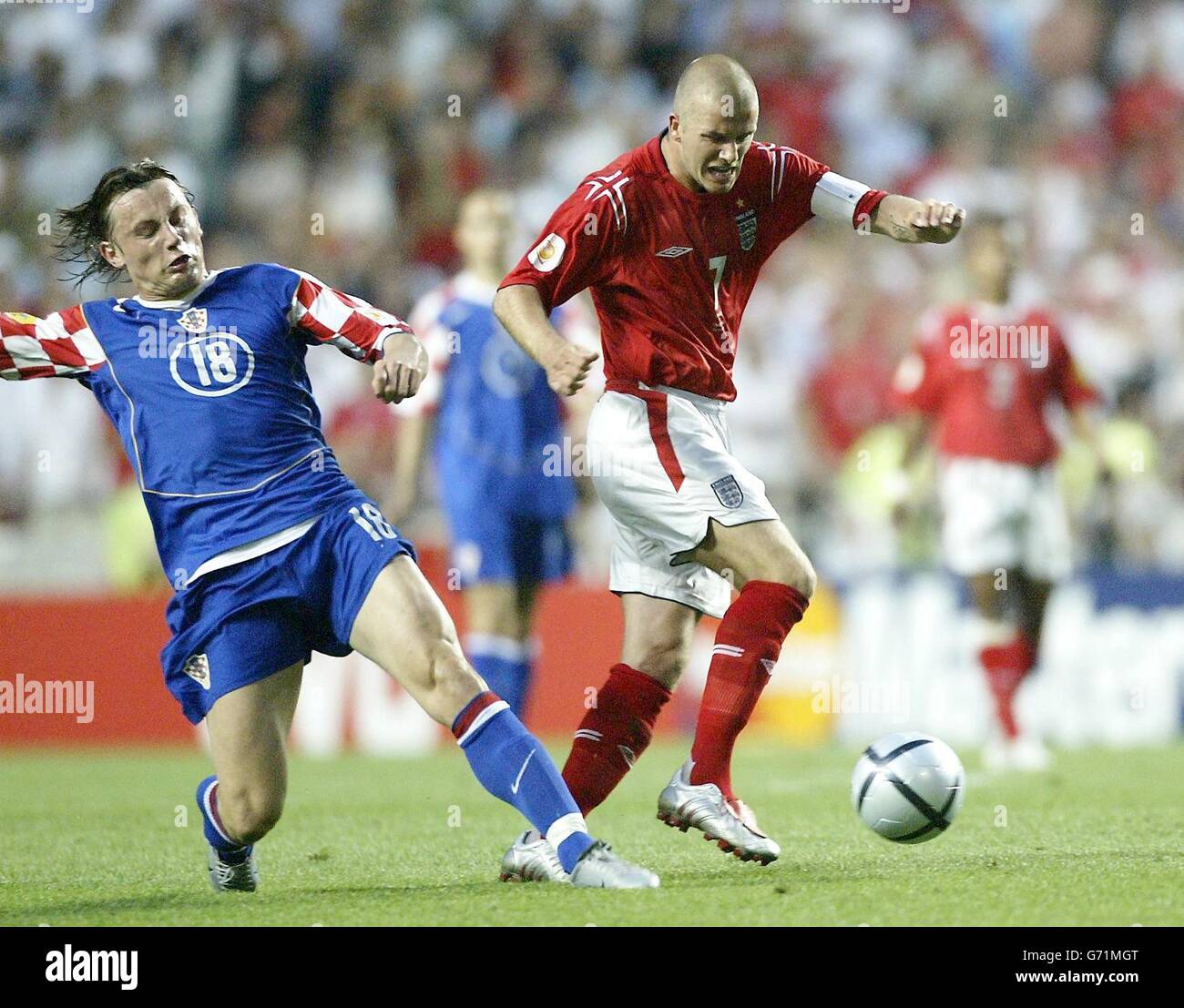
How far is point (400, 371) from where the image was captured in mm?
4242

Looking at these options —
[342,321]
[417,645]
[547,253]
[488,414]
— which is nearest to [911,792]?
[417,645]

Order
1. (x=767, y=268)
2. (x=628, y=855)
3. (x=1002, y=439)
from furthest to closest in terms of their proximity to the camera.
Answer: (x=767, y=268)
(x=1002, y=439)
(x=628, y=855)

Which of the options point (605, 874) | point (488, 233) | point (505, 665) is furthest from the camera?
point (488, 233)

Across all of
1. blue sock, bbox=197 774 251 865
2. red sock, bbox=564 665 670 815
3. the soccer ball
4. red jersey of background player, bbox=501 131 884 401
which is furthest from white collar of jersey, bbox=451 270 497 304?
blue sock, bbox=197 774 251 865

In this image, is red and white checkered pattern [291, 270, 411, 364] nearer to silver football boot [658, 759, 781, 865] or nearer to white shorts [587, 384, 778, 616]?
white shorts [587, 384, 778, 616]

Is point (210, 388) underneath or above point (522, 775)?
above

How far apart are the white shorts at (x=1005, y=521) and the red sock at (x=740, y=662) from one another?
4328 mm

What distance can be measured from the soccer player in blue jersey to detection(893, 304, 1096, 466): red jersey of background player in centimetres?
498

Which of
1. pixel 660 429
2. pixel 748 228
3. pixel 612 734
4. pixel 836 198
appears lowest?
pixel 612 734

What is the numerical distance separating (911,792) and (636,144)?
9.59 metres

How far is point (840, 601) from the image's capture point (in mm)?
10641

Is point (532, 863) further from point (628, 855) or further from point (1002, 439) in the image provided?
point (1002, 439)
